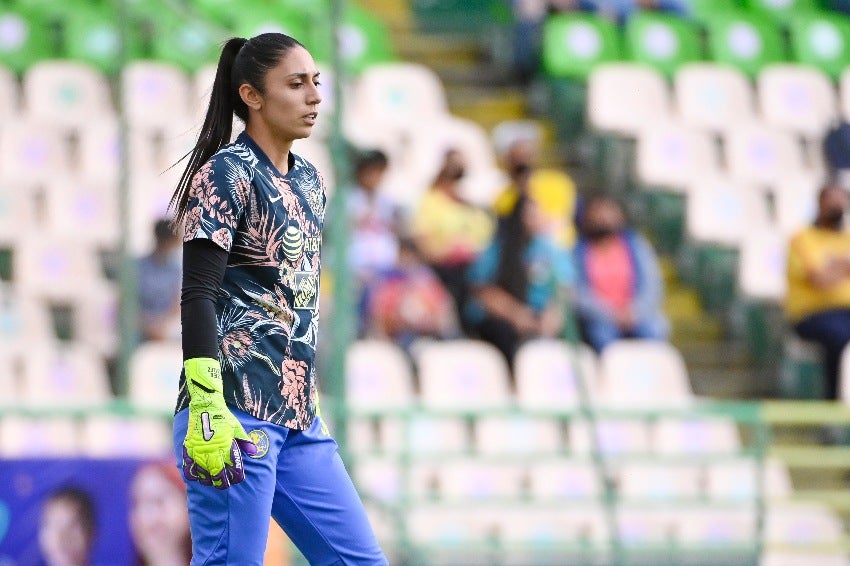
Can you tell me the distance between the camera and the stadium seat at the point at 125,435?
8.45 meters

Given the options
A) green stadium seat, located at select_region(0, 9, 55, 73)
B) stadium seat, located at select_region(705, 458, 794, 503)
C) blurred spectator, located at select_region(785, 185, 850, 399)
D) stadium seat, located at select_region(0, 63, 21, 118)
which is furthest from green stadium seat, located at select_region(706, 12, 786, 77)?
stadium seat, located at select_region(0, 63, 21, 118)

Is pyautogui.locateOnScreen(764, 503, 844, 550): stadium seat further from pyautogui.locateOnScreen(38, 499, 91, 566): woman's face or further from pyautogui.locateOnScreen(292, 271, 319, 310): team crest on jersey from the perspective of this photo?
pyautogui.locateOnScreen(292, 271, 319, 310): team crest on jersey

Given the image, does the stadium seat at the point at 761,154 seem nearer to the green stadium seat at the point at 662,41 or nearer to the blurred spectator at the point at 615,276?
the green stadium seat at the point at 662,41

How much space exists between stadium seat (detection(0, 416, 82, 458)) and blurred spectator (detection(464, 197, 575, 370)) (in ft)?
8.23

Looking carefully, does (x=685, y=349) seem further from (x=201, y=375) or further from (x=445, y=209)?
(x=201, y=375)

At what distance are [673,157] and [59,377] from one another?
470 cm

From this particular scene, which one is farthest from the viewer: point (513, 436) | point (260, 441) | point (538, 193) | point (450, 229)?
point (538, 193)

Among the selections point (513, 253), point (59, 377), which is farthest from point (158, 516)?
point (513, 253)

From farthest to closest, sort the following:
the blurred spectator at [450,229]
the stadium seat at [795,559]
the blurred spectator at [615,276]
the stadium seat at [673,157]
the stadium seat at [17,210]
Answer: the stadium seat at [673,157], the stadium seat at [17,210], the blurred spectator at [615,276], the blurred spectator at [450,229], the stadium seat at [795,559]

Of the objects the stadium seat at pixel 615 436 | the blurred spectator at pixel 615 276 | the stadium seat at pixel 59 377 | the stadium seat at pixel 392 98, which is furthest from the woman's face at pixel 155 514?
the stadium seat at pixel 392 98

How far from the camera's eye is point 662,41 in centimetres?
1329

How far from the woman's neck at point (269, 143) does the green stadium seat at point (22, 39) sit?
8.38 meters

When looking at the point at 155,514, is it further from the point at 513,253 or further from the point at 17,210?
the point at 17,210

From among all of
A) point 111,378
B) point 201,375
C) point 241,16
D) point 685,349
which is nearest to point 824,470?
point 685,349
